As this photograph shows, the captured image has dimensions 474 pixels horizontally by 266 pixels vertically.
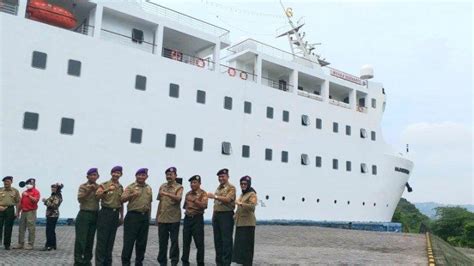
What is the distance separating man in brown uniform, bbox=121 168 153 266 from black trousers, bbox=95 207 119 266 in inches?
8.7

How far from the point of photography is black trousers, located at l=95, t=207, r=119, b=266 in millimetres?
5680

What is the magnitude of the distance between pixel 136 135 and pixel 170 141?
143cm

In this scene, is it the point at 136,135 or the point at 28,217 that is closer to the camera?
the point at 28,217

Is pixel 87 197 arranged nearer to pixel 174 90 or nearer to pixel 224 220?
pixel 224 220

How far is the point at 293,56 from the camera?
21.3 metres

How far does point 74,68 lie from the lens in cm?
1327

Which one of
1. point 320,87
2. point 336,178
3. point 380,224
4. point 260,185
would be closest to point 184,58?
point 260,185

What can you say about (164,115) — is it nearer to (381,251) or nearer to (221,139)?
(221,139)

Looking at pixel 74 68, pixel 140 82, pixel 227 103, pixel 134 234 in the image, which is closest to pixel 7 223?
pixel 134 234

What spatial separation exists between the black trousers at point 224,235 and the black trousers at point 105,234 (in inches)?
63.1

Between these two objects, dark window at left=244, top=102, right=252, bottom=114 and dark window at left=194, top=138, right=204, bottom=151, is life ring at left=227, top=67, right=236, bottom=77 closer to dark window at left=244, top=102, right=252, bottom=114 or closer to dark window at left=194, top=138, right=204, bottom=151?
dark window at left=244, top=102, right=252, bottom=114

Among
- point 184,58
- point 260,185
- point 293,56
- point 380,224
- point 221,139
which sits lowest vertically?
point 380,224

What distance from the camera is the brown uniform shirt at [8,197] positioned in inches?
312

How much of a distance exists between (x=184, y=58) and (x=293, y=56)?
6.37 meters
